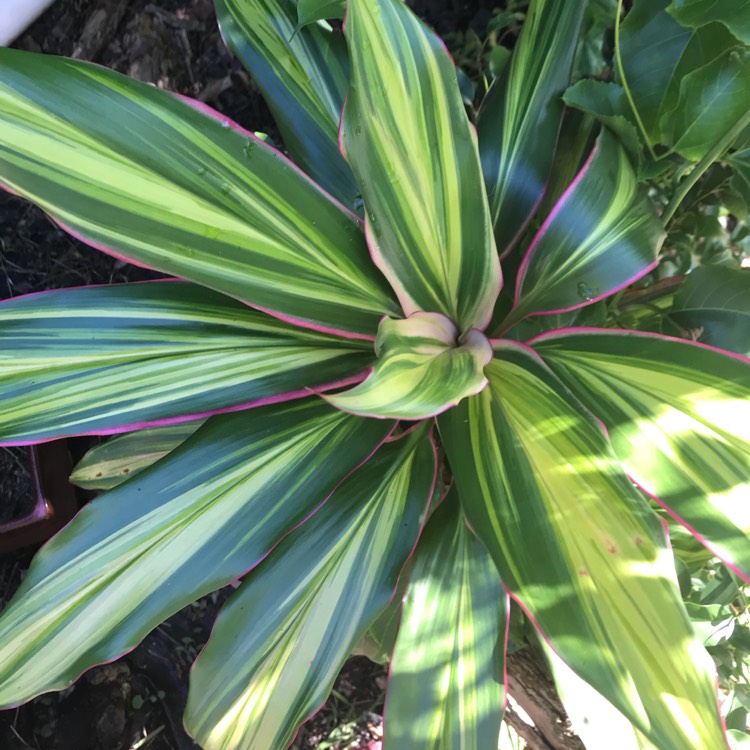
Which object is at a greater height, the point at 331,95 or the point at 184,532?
the point at 331,95

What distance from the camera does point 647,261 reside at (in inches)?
22.3

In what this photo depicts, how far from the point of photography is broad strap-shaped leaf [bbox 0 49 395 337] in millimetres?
492

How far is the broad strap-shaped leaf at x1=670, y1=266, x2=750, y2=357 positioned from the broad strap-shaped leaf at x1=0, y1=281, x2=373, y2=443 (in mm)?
355

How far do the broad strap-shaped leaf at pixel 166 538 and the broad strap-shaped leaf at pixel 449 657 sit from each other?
158 mm

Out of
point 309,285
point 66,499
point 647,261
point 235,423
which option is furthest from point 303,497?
A: point 66,499

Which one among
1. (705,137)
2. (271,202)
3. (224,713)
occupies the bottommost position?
(224,713)

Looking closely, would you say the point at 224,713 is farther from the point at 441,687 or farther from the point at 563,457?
the point at 563,457

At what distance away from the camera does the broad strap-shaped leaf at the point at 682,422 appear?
48 cm

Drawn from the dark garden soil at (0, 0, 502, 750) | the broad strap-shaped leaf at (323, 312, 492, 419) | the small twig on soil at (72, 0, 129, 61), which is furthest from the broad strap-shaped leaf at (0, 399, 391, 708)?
the small twig on soil at (72, 0, 129, 61)

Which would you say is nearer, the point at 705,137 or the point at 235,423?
the point at 705,137

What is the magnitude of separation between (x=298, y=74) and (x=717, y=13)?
0.44 metres

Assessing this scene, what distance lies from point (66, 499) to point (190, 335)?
0.58 metres

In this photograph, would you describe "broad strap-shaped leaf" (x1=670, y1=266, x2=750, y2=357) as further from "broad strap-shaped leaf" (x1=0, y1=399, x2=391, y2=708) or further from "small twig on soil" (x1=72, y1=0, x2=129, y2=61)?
"small twig on soil" (x1=72, y1=0, x2=129, y2=61)

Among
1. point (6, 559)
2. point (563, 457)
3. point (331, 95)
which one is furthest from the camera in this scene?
point (6, 559)
